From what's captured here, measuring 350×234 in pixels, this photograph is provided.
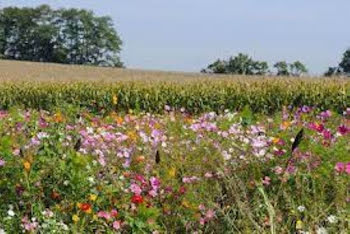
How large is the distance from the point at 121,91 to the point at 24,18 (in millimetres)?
61703

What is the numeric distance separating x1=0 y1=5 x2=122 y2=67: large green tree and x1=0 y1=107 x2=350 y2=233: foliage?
63570 mm

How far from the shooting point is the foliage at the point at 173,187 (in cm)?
465

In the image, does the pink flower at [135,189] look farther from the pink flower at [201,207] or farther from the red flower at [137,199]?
the pink flower at [201,207]

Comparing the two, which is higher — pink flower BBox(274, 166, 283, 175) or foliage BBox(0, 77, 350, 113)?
pink flower BBox(274, 166, 283, 175)

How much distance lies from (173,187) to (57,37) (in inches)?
2742

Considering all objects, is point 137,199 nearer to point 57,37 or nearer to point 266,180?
point 266,180

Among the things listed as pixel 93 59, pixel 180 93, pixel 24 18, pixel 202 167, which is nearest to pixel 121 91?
pixel 180 93

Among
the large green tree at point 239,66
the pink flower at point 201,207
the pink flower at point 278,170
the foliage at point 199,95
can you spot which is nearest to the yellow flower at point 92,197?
the pink flower at point 201,207

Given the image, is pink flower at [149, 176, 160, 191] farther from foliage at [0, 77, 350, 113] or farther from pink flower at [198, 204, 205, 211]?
foliage at [0, 77, 350, 113]

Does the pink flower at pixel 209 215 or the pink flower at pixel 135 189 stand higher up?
the pink flower at pixel 135 189

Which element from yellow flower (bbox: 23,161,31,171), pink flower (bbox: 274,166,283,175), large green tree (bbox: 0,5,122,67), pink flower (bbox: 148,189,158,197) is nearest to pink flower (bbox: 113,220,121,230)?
pink flower (bbox: 148,189,158,197)

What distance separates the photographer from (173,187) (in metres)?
5.09

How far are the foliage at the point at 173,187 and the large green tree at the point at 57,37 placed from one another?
6357cm

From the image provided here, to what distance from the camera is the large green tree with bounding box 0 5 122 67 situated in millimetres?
70438
